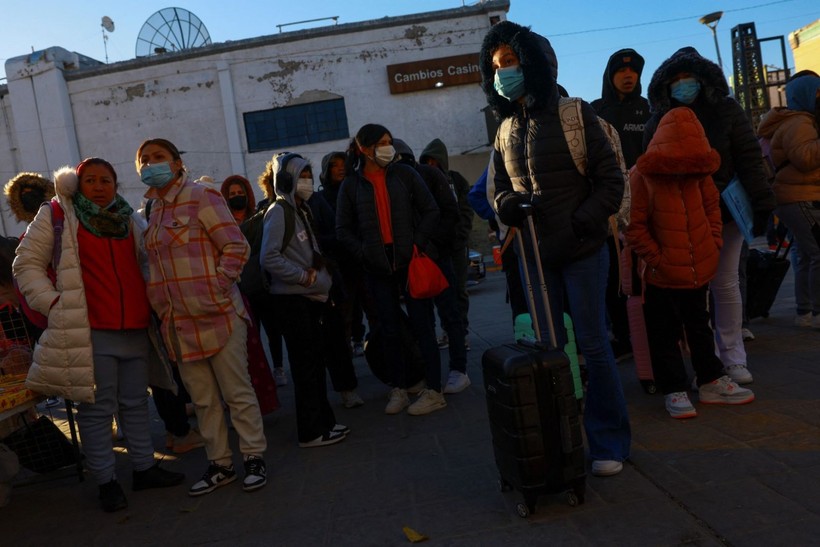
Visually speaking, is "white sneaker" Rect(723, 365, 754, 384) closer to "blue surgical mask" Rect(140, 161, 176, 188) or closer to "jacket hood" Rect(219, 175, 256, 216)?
"blue surgical mask" Rect(140, 161, 176, 188)

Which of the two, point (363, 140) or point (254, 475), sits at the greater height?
point (363, 140)

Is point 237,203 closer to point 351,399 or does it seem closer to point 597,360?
point 351,399

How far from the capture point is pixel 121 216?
3953 millimetres

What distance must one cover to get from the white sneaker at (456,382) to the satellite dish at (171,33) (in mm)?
24586

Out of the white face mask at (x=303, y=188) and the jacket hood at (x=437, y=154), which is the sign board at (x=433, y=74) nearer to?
the jacket hood at (x=437, y=154)

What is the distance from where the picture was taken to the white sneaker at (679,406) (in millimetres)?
3969

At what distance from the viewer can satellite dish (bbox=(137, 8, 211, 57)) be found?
87.2 feet

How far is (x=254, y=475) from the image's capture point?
12.6 feet

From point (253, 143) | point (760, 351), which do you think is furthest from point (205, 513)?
point (253, 143)

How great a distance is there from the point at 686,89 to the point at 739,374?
6.20 ft

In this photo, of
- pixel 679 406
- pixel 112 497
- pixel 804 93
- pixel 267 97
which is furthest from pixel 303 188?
pixel 267 97

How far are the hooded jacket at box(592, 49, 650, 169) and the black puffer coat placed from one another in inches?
67.2

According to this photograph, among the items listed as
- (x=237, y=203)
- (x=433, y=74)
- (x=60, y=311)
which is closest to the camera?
(x=60, y=311)

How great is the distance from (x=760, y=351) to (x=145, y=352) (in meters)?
4.44
